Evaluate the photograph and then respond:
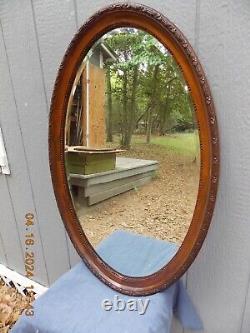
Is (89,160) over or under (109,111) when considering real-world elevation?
under

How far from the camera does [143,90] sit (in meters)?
0.65

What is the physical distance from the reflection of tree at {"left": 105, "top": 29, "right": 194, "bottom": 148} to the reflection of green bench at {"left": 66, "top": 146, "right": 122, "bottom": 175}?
5 cm

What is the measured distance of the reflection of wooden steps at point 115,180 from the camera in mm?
703

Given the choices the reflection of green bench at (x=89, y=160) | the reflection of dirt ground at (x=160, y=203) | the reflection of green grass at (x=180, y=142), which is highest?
the reflection of green grass at (x=180, y=142)

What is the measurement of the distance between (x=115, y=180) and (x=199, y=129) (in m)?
0.27

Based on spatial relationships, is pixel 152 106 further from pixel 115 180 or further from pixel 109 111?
pixel 115 180
